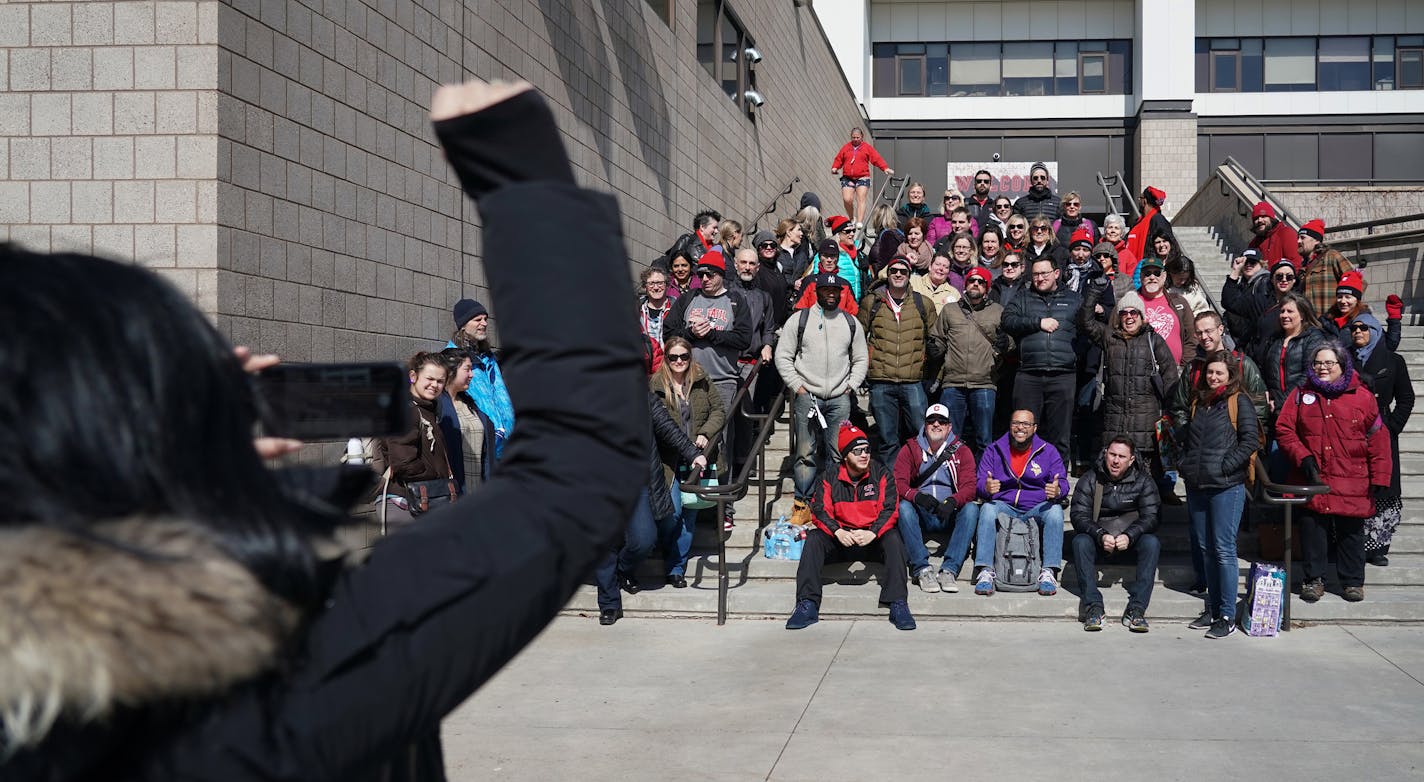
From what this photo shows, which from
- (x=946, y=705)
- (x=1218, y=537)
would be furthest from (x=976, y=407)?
(x=946, y=705)

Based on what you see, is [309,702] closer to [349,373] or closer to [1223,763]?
[349,373]

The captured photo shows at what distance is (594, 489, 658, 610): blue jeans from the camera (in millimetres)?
8922

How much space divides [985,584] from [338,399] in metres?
8.37

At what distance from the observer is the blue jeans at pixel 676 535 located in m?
9.67

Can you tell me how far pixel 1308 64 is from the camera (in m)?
35.6

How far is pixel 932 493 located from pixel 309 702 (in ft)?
29.4

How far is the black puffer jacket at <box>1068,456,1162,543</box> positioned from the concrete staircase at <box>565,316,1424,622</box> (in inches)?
19.1

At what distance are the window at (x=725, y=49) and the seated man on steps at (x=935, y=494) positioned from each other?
31.3ft

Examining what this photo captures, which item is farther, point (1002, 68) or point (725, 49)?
point (1002, 68)

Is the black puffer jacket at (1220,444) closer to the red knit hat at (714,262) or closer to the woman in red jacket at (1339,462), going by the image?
the woman in red jacket at (1339,462)

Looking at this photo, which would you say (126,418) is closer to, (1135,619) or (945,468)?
(1135,619)

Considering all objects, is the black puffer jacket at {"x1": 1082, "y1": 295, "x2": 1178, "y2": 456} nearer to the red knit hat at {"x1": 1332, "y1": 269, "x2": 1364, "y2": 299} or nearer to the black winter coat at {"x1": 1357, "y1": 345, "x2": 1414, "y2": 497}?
the black winter coat at {"x1": 1357, "y1": 345, "x2": 1414, "y2": 497}

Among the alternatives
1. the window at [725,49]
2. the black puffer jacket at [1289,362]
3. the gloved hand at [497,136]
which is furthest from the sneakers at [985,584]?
the window at [725,49]

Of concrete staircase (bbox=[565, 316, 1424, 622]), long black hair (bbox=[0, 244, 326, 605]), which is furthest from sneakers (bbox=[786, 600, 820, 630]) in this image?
long black hair (bbox=[0, 244, 326, 605])
